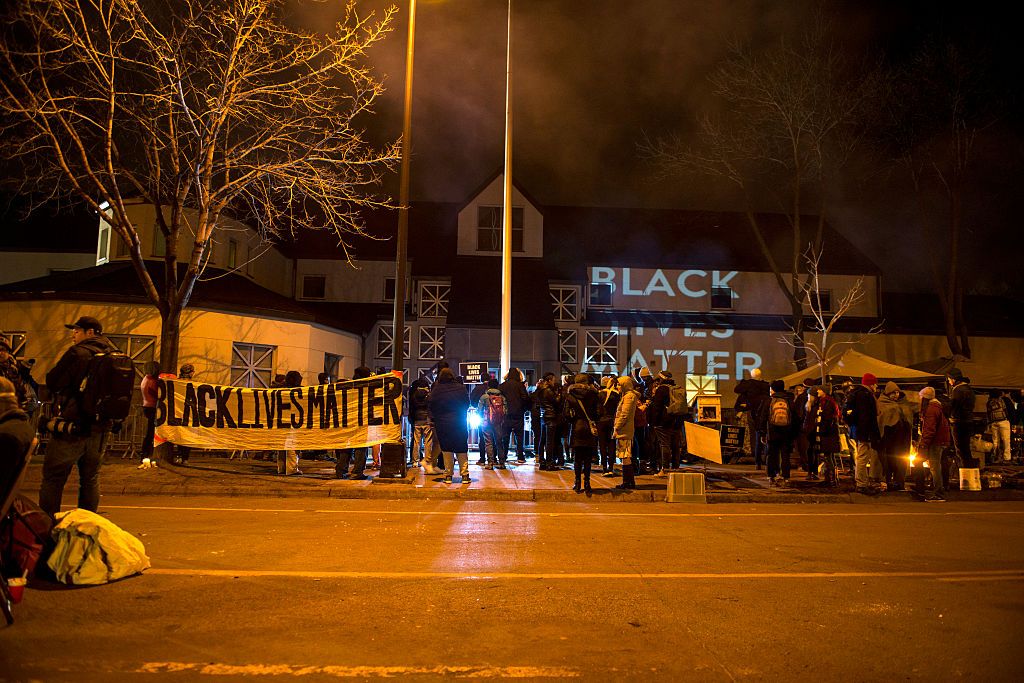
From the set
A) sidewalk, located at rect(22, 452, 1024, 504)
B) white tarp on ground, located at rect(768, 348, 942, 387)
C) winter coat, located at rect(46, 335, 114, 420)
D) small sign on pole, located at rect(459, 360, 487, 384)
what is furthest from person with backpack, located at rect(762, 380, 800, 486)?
winter coat, located at rect(46, 335, 114, 420)

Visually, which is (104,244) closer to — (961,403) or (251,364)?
(251,364)

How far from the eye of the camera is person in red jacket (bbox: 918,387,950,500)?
38.0 feet

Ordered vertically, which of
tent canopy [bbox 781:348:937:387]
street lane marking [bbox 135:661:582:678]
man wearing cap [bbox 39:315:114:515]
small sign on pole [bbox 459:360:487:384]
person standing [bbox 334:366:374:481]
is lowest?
street lane marking [bbox 135:661:582:678]

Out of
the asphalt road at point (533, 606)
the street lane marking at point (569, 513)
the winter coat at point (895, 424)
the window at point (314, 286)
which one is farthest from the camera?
the window at point (314, 286)

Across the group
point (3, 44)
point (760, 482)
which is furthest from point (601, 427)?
point (3, 44)

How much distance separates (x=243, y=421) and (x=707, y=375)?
2248 cm

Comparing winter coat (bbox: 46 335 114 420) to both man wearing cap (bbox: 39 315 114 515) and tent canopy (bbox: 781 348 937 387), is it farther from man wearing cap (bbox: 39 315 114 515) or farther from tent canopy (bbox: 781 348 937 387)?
tent canopy (bbox: 781 348 937 387)

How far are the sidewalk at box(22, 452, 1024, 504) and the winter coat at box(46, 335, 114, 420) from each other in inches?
152

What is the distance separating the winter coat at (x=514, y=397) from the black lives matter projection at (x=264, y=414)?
3000mm

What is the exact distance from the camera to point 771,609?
206 inches

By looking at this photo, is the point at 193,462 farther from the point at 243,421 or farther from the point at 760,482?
the point at 760,482

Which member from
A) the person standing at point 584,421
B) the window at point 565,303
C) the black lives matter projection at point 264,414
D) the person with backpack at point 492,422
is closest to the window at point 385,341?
the window at point 565,303

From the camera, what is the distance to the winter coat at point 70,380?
681 cm

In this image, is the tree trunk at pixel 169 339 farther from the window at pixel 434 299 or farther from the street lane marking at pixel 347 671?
the window at pixel 434 299
